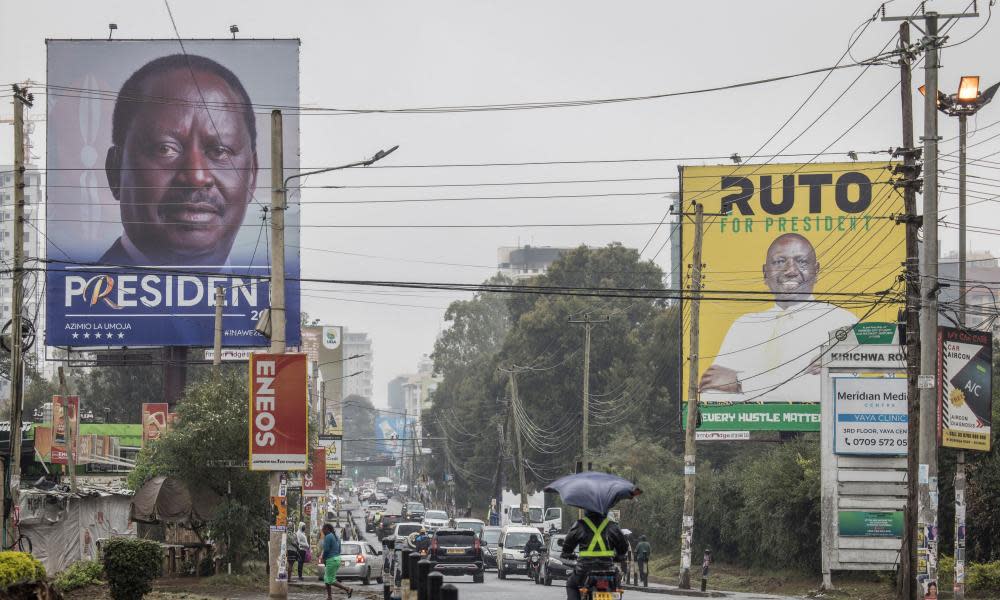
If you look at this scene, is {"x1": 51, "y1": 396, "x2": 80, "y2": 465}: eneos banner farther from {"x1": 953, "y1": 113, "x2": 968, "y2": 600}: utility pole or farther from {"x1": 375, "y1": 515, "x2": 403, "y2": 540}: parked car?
{"x1": 375, "y1": 515, "x2": 403, "y2": 540}: parked car

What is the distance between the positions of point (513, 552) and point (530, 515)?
97.0 ft

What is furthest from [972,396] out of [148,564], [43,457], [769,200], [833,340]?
[769,200]

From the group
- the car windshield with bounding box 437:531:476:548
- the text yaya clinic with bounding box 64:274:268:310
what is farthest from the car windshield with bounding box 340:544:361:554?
the text yaya clinic with bounding box 64:274:268:310

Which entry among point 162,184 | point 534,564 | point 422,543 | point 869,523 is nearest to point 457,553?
point 422,543

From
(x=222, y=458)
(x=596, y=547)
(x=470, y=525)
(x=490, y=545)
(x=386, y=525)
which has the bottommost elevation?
(x=386, y=525)

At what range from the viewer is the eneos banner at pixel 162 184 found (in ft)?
167

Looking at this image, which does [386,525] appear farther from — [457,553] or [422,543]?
[457,553]

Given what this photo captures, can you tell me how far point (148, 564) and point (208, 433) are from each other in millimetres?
14019

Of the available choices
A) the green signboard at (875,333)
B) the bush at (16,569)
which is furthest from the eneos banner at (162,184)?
the bush at (16,569)

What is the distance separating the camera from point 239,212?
51.9 meters

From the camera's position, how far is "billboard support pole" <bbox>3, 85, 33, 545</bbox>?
90.2 feet

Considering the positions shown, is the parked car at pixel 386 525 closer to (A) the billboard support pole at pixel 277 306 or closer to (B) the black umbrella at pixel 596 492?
(A) the billboard support pole at pixel 277 306

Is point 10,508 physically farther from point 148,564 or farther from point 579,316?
point 579,316

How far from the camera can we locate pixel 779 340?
57.6 meters
